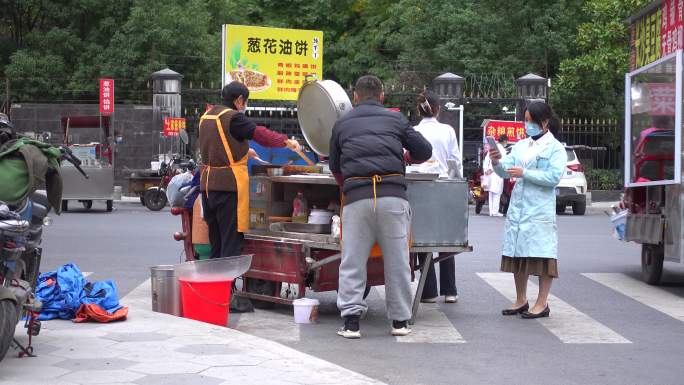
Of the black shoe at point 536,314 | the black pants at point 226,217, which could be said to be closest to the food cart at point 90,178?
the black pants at point 226,217

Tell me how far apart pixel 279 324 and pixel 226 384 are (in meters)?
2.60

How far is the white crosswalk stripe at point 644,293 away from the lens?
31.5ft

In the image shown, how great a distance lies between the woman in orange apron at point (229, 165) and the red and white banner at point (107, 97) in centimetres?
2141

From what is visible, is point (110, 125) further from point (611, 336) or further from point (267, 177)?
point (611, 336)

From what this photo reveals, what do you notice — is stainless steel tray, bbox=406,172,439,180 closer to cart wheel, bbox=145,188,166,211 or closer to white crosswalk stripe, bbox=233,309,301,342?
white crosswalk stripe, bbox=233,309,301,342

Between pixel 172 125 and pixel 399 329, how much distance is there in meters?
21.8

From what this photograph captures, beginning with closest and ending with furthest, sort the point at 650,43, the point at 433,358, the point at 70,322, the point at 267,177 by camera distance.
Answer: the point at 433,358
the point at 70,322
the point at 267,177
the point at 650,43

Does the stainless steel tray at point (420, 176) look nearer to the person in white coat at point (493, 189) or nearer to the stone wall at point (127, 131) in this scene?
the person in white coat at point (493, 189)

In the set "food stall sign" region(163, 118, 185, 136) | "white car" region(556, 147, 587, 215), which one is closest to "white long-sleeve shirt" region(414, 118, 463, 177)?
"white car" region(556, 147, 587, 215)

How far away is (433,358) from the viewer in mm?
7203

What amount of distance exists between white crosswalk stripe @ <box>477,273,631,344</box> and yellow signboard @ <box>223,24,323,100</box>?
802 inches

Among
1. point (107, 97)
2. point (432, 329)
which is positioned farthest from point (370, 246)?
point (107, 97)

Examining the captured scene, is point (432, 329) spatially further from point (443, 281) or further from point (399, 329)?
point (443, 281)

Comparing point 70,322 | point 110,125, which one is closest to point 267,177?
point 70,322
